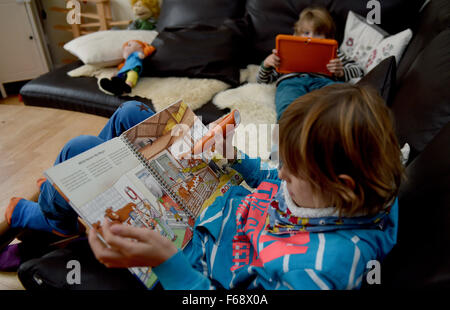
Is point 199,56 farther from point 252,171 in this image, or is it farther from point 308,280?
point 308,280

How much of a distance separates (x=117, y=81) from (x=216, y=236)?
122 cm

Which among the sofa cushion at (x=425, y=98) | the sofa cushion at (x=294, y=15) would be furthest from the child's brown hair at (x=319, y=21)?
the sofa cushion at (x=425, y=98)

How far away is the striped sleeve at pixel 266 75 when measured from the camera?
1697mm

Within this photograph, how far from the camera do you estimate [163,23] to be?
214cm

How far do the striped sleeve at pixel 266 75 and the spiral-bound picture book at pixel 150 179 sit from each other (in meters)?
0.98

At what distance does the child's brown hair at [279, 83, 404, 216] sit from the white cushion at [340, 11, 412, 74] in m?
1.02

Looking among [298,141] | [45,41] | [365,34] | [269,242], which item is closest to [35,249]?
[269,242]

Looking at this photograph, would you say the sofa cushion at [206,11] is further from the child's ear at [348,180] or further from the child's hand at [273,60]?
the child's ear at [348,180]

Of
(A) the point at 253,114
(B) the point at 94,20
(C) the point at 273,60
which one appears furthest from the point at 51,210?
(B) the point at 94,20

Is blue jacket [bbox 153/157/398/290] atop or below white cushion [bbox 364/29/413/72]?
below

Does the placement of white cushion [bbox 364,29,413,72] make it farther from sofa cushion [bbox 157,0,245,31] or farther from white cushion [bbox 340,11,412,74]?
sofa cushion [bbox 157,0,245,31]

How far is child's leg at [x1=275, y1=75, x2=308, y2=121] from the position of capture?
1.40 metres

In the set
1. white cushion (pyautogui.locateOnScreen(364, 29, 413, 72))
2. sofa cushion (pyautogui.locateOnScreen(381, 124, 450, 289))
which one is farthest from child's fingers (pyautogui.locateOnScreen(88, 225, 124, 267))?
white cushion (pyautogui.locateOnScreen(364, 29, 413, 72))

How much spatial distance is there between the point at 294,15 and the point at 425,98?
48.8 inches
